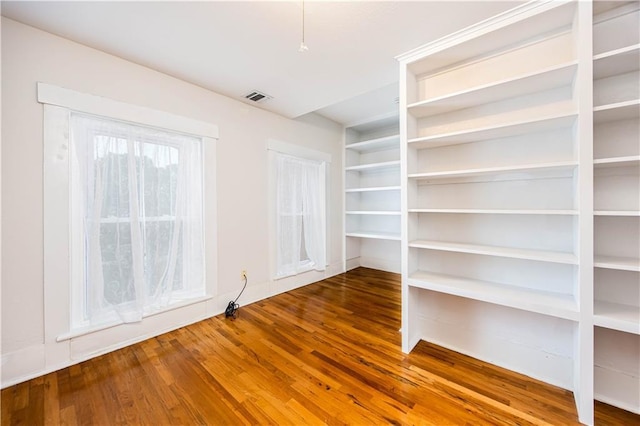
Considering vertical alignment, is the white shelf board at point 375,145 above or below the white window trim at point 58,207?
above

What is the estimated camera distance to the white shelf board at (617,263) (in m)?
Answer: 1.27

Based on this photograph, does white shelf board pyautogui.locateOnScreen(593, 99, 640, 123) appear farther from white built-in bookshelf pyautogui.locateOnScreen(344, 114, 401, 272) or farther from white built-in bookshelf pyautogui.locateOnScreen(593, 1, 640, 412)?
white built-in bookshelf pyautogui.locateOnScreen(344, 114, 401, 272)

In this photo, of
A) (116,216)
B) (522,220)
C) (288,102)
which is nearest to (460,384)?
(522,220)

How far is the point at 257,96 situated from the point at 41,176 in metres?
1.94

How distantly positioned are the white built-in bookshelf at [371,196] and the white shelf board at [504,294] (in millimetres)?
Result: 2081

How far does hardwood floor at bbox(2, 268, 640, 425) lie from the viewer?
54.3 inches

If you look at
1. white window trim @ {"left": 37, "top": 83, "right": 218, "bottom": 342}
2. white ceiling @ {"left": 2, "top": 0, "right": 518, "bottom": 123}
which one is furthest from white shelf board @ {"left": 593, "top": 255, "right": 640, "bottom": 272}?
white window trim @ {"left": 37, "top": 83, "right": 218, "bottom": 342}

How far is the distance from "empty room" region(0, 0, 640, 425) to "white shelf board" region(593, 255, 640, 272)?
2 centimetres

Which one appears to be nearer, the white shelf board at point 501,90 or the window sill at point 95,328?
the white shelf board at point 501,90

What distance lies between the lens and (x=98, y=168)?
1912 mm

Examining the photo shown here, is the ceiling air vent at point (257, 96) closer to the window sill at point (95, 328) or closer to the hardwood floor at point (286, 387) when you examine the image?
the window sill at point (95, 328)

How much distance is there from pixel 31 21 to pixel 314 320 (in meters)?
3.21

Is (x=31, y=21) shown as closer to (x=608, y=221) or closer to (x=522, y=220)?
(x=522, y=220)

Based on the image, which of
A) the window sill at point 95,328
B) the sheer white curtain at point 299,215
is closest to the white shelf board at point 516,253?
the sheer white curtain at point 299,215
